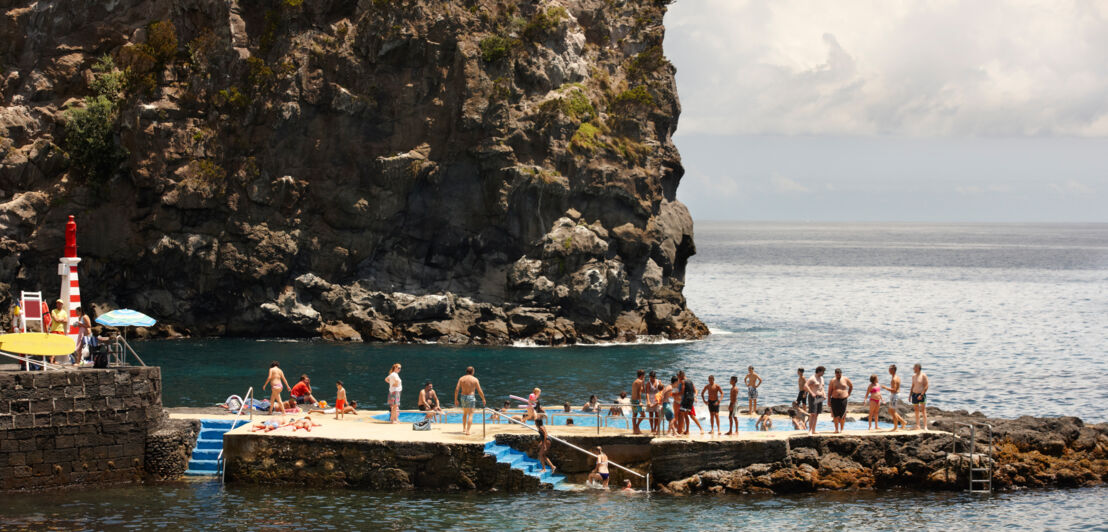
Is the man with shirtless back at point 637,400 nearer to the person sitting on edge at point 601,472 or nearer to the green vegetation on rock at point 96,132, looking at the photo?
the person sitting on edge at point 601,472

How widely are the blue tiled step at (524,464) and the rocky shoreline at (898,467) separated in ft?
10.5

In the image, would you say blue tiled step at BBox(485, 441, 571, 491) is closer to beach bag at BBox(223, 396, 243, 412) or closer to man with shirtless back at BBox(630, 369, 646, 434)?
man with shirtless back at BBox(630, 369, 646, 434)

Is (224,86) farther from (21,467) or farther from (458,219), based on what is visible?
(21,467)

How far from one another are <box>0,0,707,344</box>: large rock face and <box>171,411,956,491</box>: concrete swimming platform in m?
38.2

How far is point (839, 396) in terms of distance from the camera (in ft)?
104

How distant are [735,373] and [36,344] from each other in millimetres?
38554

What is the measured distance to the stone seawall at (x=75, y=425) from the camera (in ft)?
93.9

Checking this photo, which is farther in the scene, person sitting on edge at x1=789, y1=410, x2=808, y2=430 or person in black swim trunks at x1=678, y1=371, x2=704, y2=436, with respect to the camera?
person sitting on edge at x1=789, y1=410, x2=808, y2=430

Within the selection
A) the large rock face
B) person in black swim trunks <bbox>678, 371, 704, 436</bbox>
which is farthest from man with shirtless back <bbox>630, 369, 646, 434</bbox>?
the large rock face

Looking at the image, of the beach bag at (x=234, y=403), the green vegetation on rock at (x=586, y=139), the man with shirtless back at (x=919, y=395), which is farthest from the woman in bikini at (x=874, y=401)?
the green vegetation on rock at (x=586, y=139)

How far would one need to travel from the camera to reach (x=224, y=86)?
7275 centimetres

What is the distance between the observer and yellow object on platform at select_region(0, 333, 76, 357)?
28141 millimetres

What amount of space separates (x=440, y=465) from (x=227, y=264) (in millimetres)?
45123

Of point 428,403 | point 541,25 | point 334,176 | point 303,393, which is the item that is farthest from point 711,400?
point 541,25
